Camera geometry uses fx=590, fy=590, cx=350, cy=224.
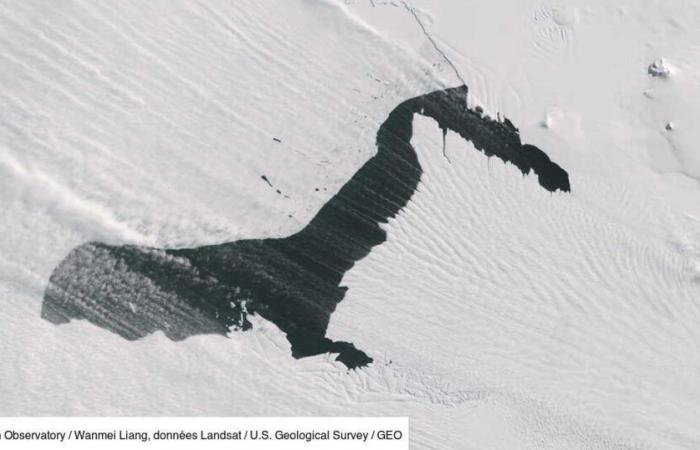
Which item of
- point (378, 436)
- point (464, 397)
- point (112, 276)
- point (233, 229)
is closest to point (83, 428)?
point (112, 276)

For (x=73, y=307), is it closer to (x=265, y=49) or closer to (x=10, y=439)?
(x=10, y=439)

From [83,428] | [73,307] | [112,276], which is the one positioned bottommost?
[83,428]

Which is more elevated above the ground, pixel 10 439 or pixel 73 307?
pixel 73 307

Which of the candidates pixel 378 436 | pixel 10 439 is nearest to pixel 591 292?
pixel 378 436
